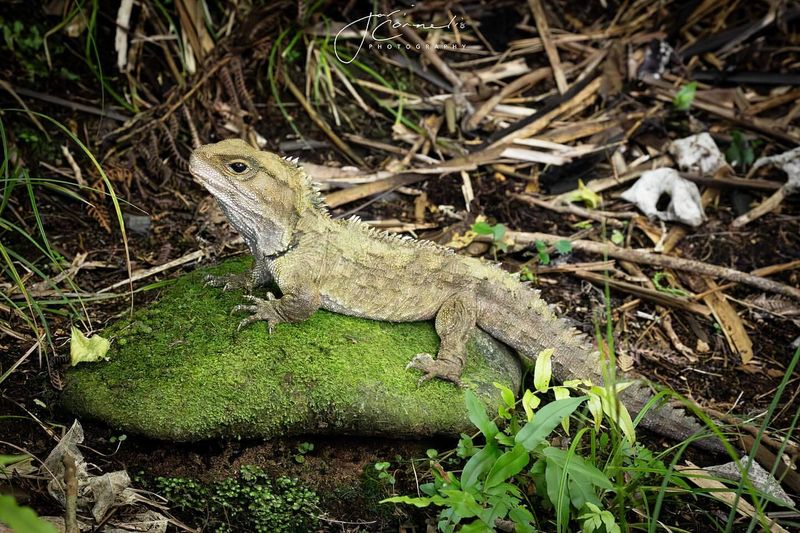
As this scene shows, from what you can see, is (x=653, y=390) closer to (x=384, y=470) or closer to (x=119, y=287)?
(x=384, y=470)

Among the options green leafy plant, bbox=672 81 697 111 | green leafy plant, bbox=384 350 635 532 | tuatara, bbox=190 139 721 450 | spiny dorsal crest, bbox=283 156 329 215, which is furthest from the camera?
green leafy plant, bbox=672 81 697 111

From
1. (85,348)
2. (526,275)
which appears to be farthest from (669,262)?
(85,348)

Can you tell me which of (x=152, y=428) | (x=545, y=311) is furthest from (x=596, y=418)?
(x=152, y=428)

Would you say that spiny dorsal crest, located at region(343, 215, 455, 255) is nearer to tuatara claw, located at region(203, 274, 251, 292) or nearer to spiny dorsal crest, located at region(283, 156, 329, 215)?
spiny dorsal crest, located at region(283, 156, 329, 215)

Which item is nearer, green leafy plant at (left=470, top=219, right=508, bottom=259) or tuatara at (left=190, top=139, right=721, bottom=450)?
tuatara at (left=190, top=139, right=721, bottom=450)

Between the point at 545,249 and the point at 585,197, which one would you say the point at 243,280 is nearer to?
the point at 545,249

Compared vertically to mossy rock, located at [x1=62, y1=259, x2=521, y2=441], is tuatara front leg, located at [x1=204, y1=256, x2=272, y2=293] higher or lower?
higher

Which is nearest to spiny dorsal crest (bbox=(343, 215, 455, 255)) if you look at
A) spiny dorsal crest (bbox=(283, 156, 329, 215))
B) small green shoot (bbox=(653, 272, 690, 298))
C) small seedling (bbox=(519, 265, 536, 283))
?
spiny dorsal crest (bbox=(283, 156, 329, 215))
